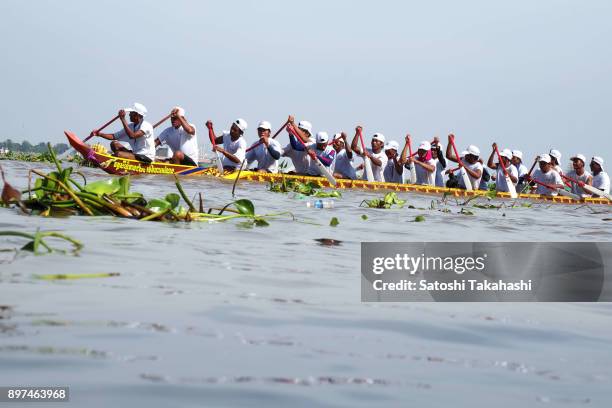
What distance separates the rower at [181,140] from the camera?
18.0 m

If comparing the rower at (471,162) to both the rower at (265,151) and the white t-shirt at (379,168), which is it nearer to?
the white t-shirt at (379,168)

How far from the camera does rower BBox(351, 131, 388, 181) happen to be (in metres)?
20.4

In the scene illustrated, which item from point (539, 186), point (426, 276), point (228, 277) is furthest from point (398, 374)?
point (539, 186)

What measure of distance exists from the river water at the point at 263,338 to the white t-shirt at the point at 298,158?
1503 centimetres

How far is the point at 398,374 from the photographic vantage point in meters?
2.11

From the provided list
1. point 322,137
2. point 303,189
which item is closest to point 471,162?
point 322,137

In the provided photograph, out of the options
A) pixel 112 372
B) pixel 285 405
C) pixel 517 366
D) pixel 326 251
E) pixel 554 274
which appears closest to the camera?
pixel 285 405

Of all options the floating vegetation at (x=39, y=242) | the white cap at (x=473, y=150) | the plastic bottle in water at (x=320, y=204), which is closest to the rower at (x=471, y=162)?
the white cap at (x=473, y=150)

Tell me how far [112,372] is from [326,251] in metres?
3.19

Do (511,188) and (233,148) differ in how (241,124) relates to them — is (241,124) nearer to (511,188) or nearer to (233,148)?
(233,148)

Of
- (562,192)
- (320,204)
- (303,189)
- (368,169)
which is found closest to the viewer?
(320,204)

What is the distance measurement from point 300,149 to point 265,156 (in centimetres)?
87

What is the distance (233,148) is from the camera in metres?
18.6

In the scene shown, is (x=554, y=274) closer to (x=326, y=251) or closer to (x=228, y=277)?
(x=326, y=251)
